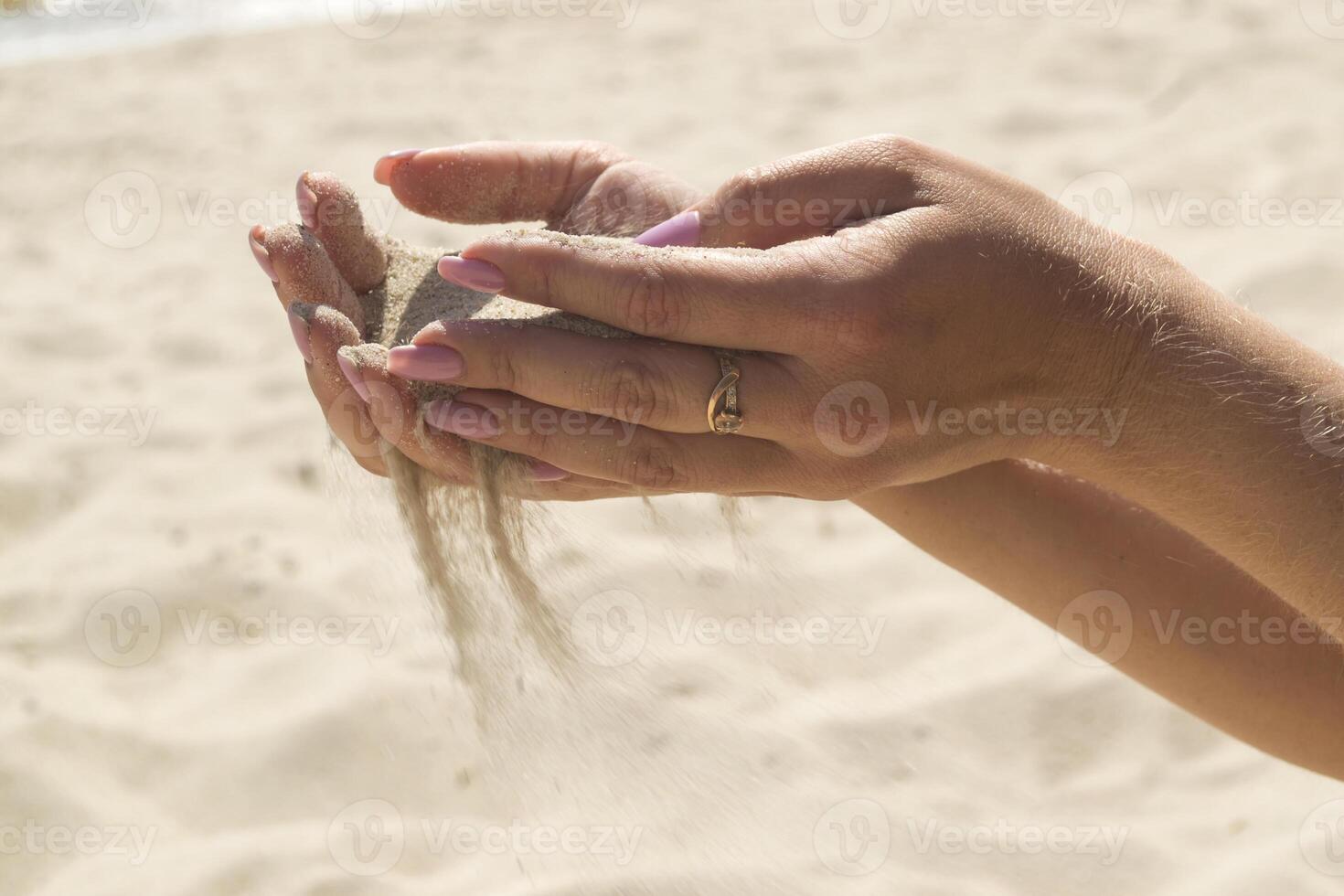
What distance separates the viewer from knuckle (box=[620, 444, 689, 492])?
5.34ft

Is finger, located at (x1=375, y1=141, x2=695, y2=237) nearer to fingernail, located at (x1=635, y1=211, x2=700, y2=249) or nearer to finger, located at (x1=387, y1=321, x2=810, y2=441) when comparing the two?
fingernail, located at (x1=635, y1=211, x2=700, y2=249)

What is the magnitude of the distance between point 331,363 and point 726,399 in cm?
58

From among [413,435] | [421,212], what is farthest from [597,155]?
[413,435]

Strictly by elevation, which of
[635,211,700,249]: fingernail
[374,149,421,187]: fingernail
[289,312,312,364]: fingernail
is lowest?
[289,312,312,364]: fingernail

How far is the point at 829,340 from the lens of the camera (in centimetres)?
150

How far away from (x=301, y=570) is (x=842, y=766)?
133 centimetres

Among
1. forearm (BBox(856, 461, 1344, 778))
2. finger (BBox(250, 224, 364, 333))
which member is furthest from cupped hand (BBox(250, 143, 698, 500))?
forearm (BBox(856, 461, 1344, 778))

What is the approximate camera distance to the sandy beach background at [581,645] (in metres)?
2.14

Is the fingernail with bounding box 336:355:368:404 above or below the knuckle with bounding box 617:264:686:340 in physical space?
below

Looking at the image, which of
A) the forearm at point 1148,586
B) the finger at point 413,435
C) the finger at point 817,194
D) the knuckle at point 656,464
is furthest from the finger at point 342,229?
the forearm at point 1148,586

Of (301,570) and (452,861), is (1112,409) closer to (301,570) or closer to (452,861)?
(452,861)

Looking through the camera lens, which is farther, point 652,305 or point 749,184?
point 749,184

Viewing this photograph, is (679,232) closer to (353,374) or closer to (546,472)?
(546,472)

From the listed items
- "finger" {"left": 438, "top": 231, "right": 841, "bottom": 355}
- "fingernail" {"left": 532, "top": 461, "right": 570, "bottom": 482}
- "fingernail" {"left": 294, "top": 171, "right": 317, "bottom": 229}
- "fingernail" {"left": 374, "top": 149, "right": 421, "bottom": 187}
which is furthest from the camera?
"fingernail" {"left": 374, "top": 149, "right": 421, "bottom": 187}
